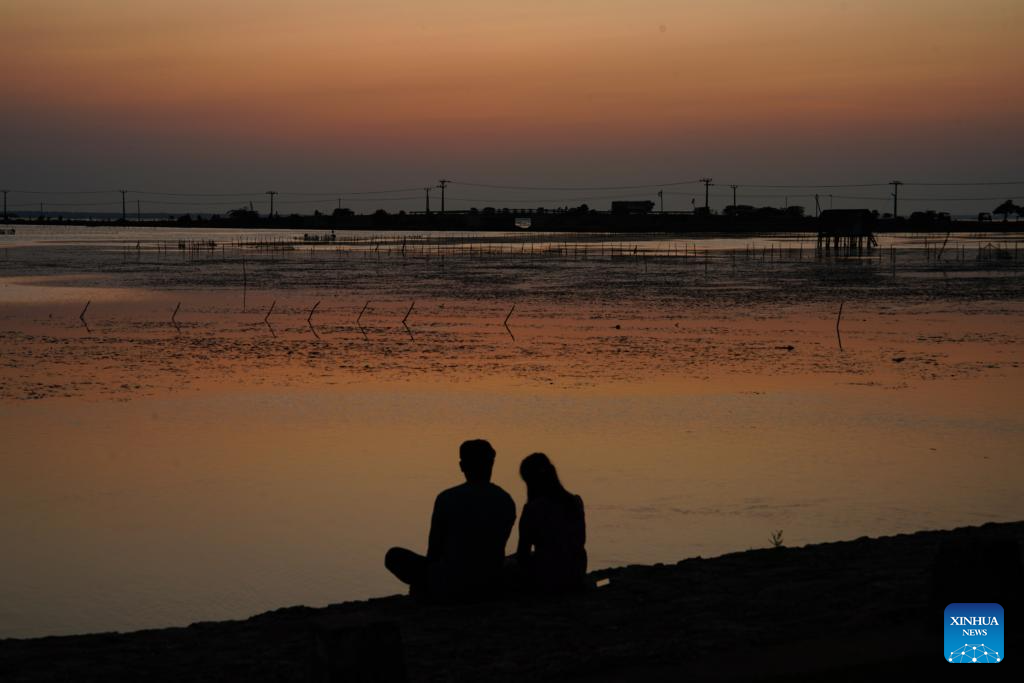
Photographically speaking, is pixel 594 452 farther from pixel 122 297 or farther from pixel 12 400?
pixel 122 297

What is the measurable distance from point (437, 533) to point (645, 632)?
1641 millimetres

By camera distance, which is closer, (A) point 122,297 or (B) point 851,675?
(B) point 851,675

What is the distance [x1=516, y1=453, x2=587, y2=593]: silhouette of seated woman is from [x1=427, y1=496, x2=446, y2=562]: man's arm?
528 millimetres

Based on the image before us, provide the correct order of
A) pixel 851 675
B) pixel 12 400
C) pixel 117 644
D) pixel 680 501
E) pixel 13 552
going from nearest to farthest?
pixel 851 675 < pixel 117 644 < pixel 13 552 < pixel 680 501 < pixel 12 400

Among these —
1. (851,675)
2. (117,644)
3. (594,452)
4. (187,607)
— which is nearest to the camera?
(851,675)

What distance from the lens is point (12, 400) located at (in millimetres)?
19422

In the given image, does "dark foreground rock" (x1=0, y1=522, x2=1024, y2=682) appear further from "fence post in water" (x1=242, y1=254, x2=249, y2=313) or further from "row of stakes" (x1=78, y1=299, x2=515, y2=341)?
"fence post in water" (x1=242, y1=254, x2=249, y2=313)

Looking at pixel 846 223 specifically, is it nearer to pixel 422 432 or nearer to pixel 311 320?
pixel 311 320

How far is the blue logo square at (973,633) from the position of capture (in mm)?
5578

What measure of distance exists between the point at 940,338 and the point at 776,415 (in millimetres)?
12015

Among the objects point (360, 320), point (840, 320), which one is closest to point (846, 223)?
point (840, 320)

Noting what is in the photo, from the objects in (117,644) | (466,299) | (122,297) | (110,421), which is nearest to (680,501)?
(117,644)

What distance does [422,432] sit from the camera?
16.9 metres

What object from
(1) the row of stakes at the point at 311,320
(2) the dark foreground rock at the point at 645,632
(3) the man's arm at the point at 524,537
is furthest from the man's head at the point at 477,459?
(1) the row of stakes at the point at 311,320
